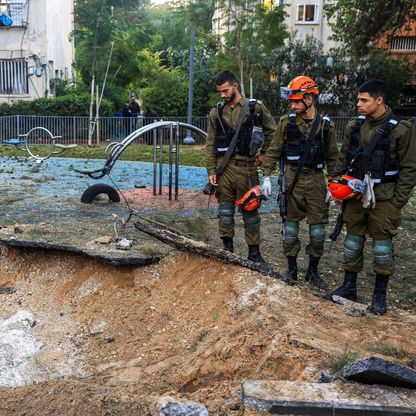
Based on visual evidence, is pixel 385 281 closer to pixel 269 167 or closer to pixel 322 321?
pixel 322 321

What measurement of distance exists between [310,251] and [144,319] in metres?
1.77

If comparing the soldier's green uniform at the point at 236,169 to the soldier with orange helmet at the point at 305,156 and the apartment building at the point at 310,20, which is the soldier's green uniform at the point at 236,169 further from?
the apartment building at the point at 310,20

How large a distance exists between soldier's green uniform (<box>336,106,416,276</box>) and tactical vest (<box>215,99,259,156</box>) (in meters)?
1.12

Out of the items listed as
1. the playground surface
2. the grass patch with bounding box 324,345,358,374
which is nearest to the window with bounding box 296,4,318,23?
the playground surface

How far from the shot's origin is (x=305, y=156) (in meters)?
5.69

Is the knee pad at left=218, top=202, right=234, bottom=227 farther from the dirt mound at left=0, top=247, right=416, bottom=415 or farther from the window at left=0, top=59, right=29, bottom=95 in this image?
the window at left=0, top=59, right=29, bottom=95

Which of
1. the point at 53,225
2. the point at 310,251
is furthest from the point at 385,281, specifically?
the point at 53,225

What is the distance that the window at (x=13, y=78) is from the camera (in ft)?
79.4

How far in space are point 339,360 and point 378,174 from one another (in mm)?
1951

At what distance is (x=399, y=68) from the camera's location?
24.8m

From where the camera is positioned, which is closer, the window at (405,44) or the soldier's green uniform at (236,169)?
the soldier's green uniform at (236,169)

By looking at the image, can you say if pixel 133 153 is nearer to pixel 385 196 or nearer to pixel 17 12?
pixel 17 12

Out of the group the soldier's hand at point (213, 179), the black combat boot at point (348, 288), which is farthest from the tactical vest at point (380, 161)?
the soldier's hand at point (213, 179)

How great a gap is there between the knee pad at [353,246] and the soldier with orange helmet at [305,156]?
0.44 meters
